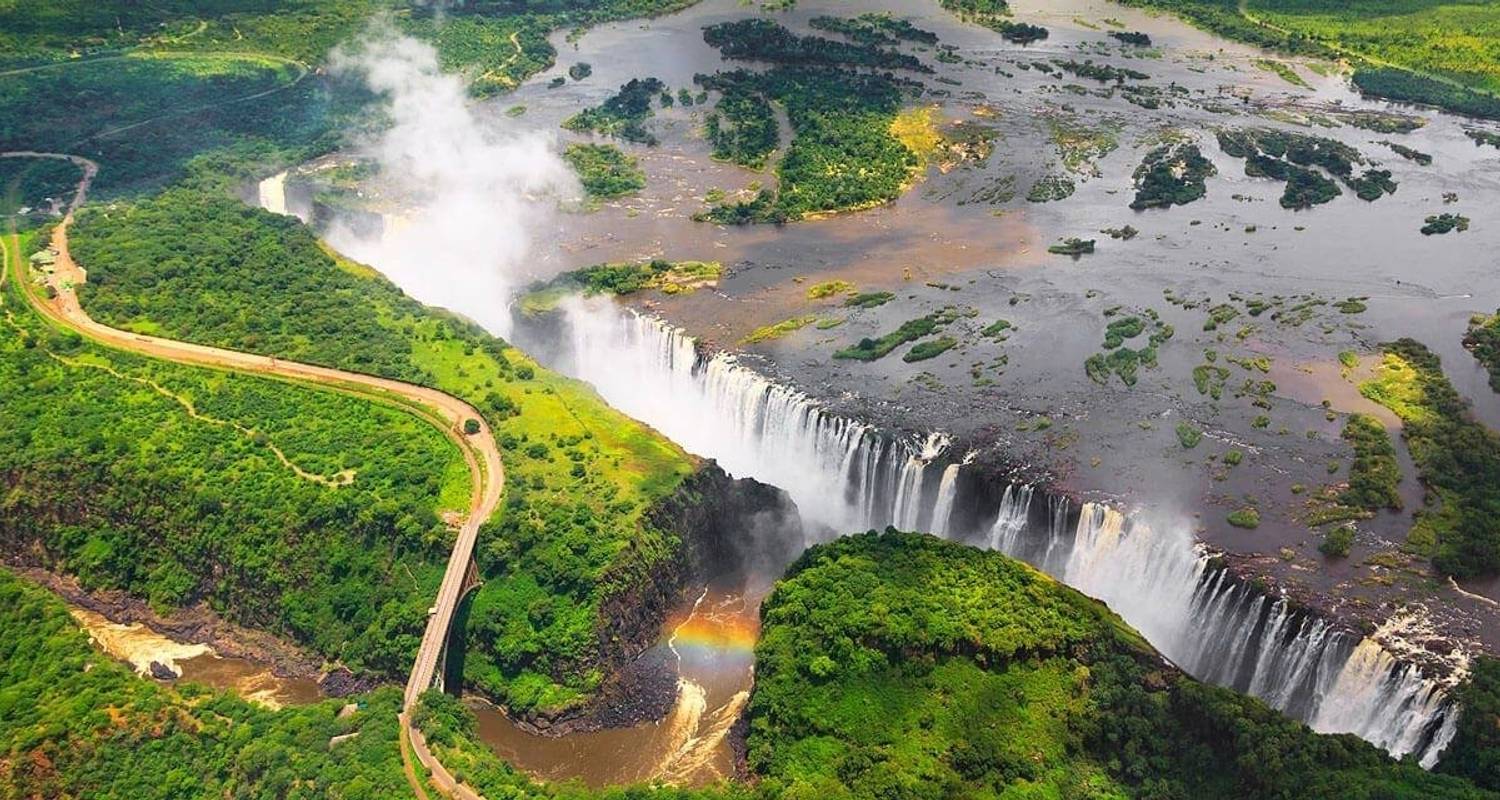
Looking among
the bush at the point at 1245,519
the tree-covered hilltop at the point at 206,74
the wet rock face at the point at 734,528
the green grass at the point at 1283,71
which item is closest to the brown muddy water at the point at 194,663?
the wet rock face at the point at 734,528

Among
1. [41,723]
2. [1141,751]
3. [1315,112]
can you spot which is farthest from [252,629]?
[1315,112]

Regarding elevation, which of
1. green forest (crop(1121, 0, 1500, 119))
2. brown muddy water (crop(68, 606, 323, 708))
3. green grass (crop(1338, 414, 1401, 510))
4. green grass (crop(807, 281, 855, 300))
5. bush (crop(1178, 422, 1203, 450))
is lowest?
brown muddy water (crop(68, 606, 323, 708))

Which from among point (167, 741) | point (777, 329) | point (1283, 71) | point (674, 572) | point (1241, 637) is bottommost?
point (167, 741)

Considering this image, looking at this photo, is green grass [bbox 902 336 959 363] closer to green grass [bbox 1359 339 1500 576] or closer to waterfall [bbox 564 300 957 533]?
waterfall [bbox 564 300 957 533]

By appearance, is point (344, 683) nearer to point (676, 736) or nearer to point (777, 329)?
point (676, 736)

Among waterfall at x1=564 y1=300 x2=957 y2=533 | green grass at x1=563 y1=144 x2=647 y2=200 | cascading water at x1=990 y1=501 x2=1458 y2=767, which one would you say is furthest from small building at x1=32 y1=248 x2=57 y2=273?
cascading water at x1=990 y1=501 x2=1458 y2=767

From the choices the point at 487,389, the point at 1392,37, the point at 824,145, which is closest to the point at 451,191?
the point at 824,145

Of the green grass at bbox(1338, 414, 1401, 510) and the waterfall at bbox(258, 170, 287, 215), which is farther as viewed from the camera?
the waterfall at bbox(258, 170, 287, 215)

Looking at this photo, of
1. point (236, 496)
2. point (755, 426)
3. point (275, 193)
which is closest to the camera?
point (236, 496)
